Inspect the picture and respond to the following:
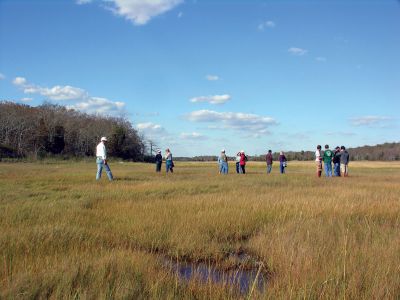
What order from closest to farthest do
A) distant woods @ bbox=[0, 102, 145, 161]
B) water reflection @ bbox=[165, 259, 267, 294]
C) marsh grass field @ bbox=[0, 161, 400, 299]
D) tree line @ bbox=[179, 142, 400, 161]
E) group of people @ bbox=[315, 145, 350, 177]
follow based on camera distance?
marsh grass field @ bbox=[0, 161, 400, 299] < water reflection @ bbox=[165, 259, 267, 294] < group of people @ bbox=[315, 145, 350, 177] < distant woods @ bbox=[0, 102, 145, 161] < tree line @ bbox=[179, 142, 400, 161]

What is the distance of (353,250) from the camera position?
15.7ft

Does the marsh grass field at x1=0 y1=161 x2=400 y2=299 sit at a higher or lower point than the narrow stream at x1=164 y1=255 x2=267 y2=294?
higher

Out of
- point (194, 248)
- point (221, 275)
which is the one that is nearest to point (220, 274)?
point (221, 275)

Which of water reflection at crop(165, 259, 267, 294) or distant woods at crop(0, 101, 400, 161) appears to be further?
distant woods at crop(0, 101, 400, 161)

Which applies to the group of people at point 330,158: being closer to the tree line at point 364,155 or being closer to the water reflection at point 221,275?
the water reflection at point 221,275

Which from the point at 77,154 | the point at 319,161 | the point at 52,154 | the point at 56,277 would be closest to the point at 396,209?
the point at 56,277

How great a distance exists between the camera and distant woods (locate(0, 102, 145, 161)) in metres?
75.3

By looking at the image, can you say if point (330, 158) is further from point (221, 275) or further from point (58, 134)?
point (58, 134)

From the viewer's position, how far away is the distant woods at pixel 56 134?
7531 centimetres

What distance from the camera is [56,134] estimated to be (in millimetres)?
81688

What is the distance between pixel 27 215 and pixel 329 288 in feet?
18.6

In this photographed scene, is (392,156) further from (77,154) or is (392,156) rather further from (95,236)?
(95,236)

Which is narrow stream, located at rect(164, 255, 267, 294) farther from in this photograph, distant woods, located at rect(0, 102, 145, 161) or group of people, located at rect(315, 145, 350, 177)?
distant woods, located at rect(0, 102, 145, 161)

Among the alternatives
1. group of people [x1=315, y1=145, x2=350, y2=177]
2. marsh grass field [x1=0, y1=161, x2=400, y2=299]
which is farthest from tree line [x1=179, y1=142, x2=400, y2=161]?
marsh grass field [x1=0, y1=161, x2=400, y2=299]
